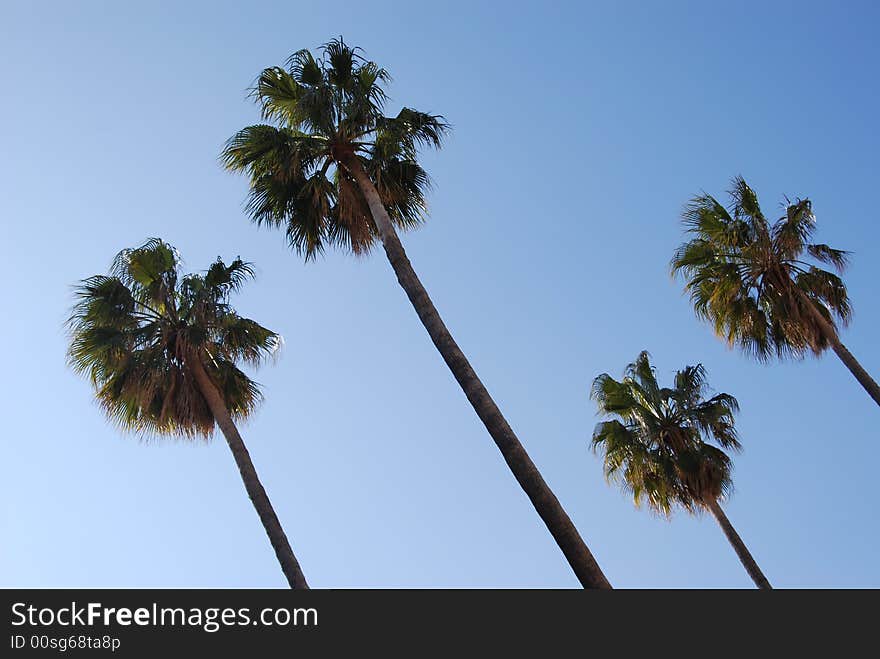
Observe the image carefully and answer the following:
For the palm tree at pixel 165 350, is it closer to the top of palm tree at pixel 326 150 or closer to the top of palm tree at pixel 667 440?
the top of palm tree at pixel 326 150

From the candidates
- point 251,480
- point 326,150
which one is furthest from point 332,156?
point 251,480

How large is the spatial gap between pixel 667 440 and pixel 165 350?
46.7 ft

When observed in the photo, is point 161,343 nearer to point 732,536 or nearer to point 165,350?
point 165,350

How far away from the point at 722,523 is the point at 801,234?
8145mm

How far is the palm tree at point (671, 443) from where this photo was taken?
21250 millimetres

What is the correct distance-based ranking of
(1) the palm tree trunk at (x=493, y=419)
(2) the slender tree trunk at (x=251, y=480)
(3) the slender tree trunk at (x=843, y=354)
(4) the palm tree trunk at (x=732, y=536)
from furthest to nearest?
(4) the palm tree trunk at (x=732, y=536) < (3) the slender tree trunk at (x=843, y=354) < (2) the slender tree trunk at (x=251, y=480) < (1) the palm tree trunk at (x=493, y=419)

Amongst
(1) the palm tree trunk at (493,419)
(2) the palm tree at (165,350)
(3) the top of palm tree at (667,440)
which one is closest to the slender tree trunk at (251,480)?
(2) the palm tree at (165,350)

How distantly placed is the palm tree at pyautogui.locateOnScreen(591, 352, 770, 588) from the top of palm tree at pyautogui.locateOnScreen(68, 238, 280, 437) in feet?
36.2

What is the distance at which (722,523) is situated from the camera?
2128 cm

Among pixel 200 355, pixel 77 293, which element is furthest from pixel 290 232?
pixel 77 293

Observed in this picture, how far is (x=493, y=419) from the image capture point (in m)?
10.6

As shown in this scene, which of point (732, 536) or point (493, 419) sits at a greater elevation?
point (732, 536)
